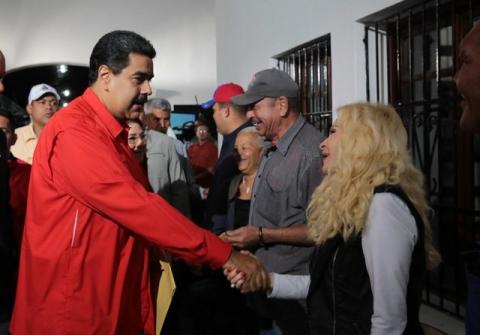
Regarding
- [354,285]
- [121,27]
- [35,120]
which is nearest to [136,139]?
[35,120]

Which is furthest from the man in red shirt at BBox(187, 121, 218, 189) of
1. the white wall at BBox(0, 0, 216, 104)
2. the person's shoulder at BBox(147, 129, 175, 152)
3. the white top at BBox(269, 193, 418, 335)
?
the white top at BBox(269, 193, 418, 335)

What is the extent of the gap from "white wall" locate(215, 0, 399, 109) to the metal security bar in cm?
29

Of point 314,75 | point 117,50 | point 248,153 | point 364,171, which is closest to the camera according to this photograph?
point 364,171

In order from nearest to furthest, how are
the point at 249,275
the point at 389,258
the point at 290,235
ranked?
the point at 389,258
the point at 249,275
the point at 290,235

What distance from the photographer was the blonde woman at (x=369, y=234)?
1.69m

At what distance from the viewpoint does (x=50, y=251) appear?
187 cm

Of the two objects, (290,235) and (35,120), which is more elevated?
(35,120)

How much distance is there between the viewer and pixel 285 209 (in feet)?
8.67

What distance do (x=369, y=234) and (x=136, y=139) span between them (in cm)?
222

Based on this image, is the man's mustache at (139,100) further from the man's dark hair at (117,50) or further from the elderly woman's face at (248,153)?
the elderly woman's face at (248,153)

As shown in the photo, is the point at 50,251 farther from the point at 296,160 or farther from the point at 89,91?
the point at 296,160

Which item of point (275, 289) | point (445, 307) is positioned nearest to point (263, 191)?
point (275, 289)

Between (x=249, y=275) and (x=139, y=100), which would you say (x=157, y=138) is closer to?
(x=139, y=100)

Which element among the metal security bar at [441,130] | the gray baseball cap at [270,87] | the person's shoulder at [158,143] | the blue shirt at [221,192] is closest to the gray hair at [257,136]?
the blue shirt at [221,192]
